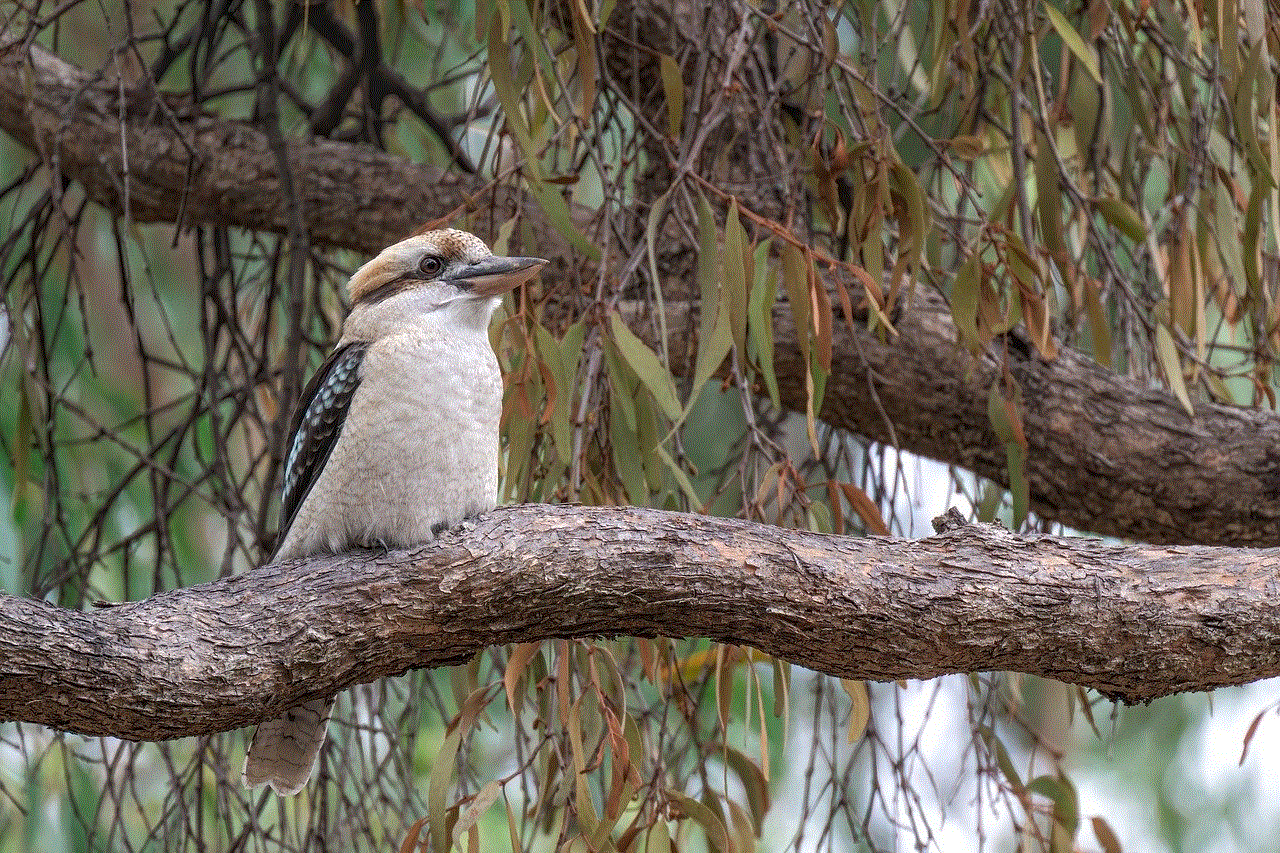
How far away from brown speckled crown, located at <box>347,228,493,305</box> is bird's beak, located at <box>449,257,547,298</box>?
0.03m

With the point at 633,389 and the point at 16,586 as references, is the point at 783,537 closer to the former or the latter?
the point at 633,389

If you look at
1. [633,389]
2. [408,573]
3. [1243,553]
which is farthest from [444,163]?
[1243,553]

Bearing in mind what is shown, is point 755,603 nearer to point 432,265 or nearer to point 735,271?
point 735,271

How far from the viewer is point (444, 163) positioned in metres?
3.03

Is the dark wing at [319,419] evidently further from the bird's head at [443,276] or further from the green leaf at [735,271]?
the green leaf at [735,271]

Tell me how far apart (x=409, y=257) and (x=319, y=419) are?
246 millimetres

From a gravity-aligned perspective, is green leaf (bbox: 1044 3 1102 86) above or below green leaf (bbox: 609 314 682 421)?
above

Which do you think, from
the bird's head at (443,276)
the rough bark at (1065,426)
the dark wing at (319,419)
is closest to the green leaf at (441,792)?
the dark wing at (319,419)

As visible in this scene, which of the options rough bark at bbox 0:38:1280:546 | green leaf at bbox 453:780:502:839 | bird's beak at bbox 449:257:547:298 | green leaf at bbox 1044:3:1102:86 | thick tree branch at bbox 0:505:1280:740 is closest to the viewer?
thick tree branch at bbox 0:505:1280:740

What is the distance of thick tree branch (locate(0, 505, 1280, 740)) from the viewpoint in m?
1.40

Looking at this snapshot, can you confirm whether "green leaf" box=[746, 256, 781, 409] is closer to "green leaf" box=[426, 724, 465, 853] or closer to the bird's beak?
the bird's beak

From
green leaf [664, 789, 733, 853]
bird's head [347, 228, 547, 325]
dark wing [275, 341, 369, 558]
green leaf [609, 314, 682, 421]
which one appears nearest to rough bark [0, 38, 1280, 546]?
bird's head [347, 228, 547, 325]

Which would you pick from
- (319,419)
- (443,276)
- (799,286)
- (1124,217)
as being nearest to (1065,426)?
(1124,217)

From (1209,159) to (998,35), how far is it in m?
0.39
